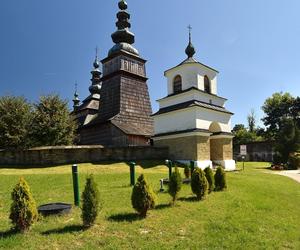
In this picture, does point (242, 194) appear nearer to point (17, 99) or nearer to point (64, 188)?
point (64, 188)

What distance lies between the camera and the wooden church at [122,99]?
104 ft

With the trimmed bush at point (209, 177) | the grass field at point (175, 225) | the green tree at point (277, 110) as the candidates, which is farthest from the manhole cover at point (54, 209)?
the green tree at point (277, 110)

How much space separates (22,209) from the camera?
6.48m

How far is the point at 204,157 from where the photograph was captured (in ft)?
77.9

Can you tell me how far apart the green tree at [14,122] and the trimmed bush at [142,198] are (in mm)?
18426

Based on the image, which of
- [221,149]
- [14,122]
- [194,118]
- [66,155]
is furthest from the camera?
[221,149]

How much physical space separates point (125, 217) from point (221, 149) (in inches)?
778

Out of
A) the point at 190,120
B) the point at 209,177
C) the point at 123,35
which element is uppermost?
the point at 123,35

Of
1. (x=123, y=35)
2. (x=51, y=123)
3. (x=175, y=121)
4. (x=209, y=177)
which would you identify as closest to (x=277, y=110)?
(x=123, y=35)

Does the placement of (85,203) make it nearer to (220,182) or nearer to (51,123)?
(220,182)

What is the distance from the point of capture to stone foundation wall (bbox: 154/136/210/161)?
76.3 ft

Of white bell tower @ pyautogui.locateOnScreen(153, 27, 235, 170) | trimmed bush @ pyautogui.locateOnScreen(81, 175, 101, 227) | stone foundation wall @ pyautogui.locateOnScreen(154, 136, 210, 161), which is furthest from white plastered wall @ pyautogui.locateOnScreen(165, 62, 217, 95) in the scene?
trimmed bush @ pyautogui.locateOnScreen(81, 175, 101, 227)

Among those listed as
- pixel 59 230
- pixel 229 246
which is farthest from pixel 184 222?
pixel 59 230

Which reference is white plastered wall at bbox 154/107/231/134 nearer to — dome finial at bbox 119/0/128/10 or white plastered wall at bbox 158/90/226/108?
white plastered wall at bbox 158/90/226/108
